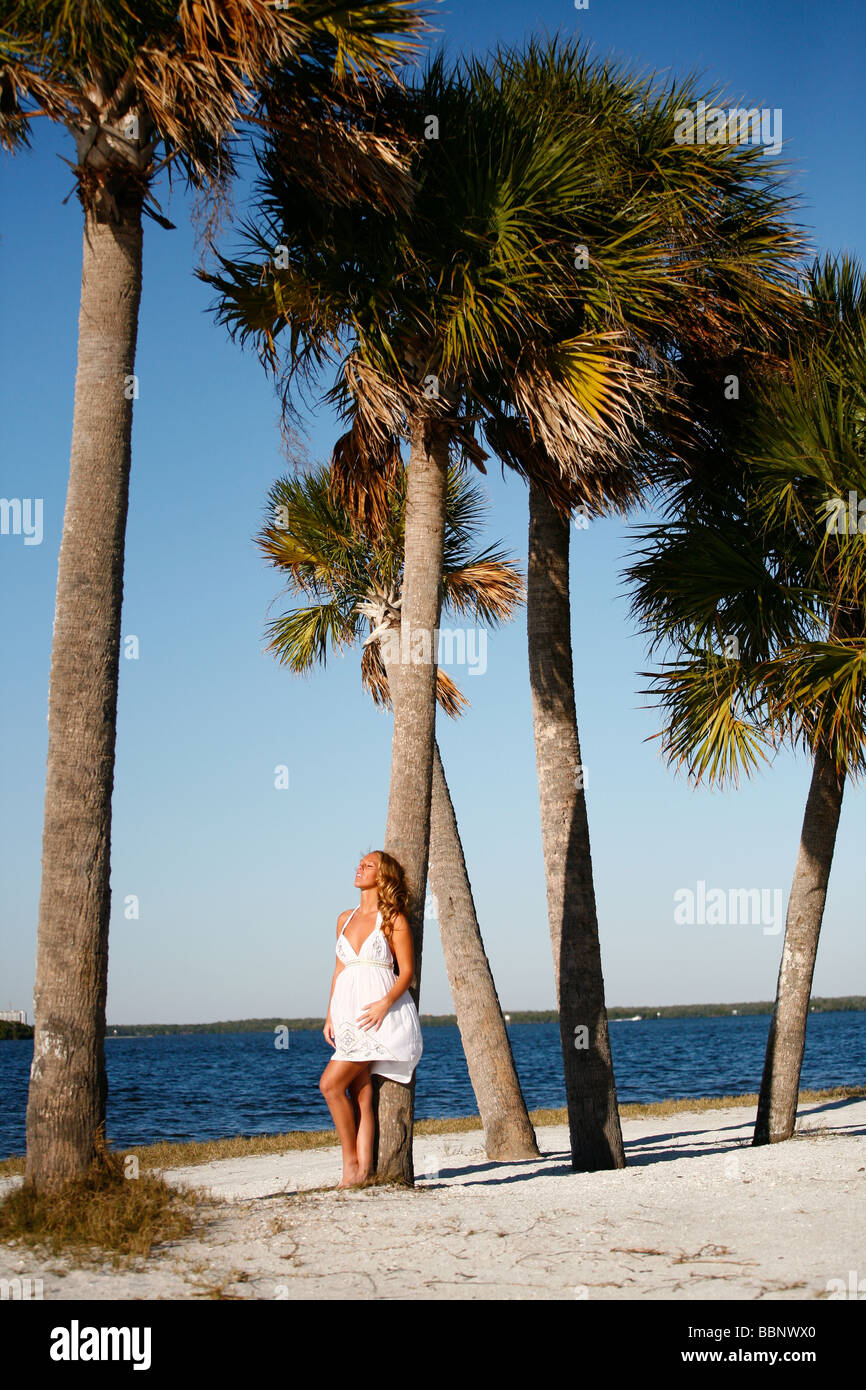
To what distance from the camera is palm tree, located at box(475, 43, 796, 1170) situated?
8977mm

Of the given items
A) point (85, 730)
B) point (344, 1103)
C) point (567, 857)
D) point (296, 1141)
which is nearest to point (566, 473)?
point (567, 857)

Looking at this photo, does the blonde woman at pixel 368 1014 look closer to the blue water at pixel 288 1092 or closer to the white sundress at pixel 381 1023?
the white sundress at pixel 381 1023

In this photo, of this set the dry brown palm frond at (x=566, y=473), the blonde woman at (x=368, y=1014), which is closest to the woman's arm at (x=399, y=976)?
the blonde woman at (x=368, y=1014)

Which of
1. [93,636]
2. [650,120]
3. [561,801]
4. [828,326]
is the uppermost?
[650,120]

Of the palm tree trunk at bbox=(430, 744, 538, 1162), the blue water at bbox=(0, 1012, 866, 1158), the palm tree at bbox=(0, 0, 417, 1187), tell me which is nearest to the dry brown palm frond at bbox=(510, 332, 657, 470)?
the palm tree at bbox=(0, 0, 417, 1187)

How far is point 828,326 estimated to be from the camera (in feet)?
34.8

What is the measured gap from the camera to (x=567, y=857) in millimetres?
9609

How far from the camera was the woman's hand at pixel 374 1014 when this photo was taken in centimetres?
693

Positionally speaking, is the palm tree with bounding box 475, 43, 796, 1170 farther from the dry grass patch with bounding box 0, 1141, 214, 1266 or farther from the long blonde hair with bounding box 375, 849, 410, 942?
the dry grass patch with bounding box 0, 1141, 214, 1266

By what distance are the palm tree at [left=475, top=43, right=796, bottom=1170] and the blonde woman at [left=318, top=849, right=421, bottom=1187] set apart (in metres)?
2.69

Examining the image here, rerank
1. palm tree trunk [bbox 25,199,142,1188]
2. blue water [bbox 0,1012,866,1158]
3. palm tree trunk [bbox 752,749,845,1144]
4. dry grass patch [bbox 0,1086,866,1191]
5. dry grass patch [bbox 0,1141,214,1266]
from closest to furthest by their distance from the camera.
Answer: dry grass patch [bbox 0,1141,214,1266]
palm tree trunk [bbox 25,199,142,1188]
palm tree trunk [bbox 752,749,845,1144]
dry grass patch [bbox 0,1086,866,1191]
blue water [bbox 0,1012,866,1158]
